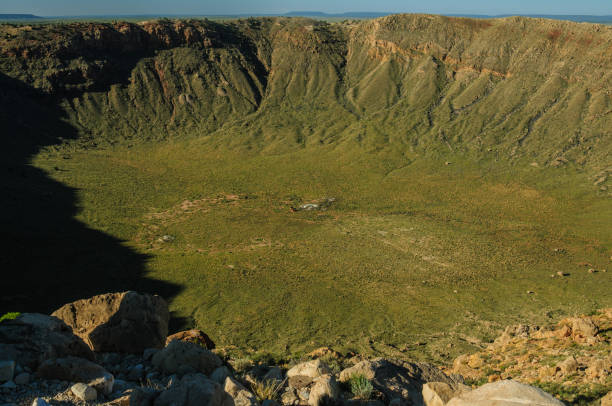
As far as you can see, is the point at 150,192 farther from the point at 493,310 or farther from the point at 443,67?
the point at 443,67

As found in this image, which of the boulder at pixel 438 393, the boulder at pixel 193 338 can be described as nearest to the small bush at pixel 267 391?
the boulder at pixel 438 393

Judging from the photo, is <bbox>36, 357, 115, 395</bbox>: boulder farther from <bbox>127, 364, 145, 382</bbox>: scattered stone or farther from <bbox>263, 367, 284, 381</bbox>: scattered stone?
<bbox>263, 367, 284, 381</bbox>: scattered stone

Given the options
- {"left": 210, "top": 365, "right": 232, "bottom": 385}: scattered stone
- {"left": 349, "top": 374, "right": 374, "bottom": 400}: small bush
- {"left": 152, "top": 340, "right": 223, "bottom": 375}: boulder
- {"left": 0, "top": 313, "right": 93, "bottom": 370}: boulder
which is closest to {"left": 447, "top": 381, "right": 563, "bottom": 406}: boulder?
{"left": 349, "top": 374, "right": 374, "bottom": 400}: small bush

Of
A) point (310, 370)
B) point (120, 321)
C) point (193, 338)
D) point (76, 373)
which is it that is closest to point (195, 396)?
point (76, 373)

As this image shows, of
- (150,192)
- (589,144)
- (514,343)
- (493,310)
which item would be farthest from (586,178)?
(150,192)

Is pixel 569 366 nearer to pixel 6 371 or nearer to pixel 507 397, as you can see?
pixel 507 397

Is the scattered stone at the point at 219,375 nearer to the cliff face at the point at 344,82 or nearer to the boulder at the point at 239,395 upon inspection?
the boulder at the point at 239,395
